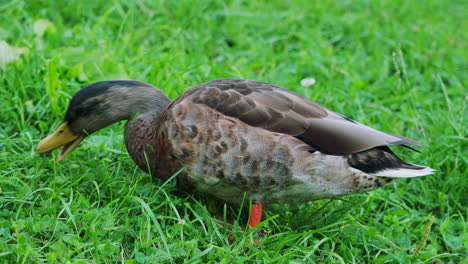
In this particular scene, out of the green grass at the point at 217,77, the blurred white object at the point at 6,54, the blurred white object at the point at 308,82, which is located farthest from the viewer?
the blurred white object at the point at 308,82

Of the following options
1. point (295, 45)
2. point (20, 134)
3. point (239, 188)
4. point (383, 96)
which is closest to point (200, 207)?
point (239, 188)

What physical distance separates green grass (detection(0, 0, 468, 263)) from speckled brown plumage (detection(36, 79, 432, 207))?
18cm

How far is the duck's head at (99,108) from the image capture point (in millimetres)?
3299

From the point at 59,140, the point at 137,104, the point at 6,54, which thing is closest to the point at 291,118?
the point at 137,104

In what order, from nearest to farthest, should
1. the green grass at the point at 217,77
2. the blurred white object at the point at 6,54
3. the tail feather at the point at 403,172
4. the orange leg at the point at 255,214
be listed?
the green grass at the point at 217,77
the tail feather at the point at 403,172
the orange leg at the point at 255,214
the blurred white object at the point at 6,54

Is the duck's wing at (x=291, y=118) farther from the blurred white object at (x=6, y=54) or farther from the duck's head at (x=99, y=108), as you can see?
the blurred white object at (x=6, y=54)

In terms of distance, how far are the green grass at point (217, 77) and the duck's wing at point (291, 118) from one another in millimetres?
463

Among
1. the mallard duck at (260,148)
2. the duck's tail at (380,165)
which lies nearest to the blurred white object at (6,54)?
the mallard duck at (260,148)

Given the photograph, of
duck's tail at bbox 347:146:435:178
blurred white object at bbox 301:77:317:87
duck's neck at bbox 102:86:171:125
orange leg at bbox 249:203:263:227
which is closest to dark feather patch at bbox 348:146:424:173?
duck's tail at bbox 347:146:435:178

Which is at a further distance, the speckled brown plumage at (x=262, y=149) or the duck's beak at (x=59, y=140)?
the duck's beak at (x=59, y=140)

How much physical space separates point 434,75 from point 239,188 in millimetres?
2850

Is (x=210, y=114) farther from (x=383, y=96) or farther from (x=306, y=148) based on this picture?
(x=383, y=96)

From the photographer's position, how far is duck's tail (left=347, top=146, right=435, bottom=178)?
10.1ft

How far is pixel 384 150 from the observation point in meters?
3.20
